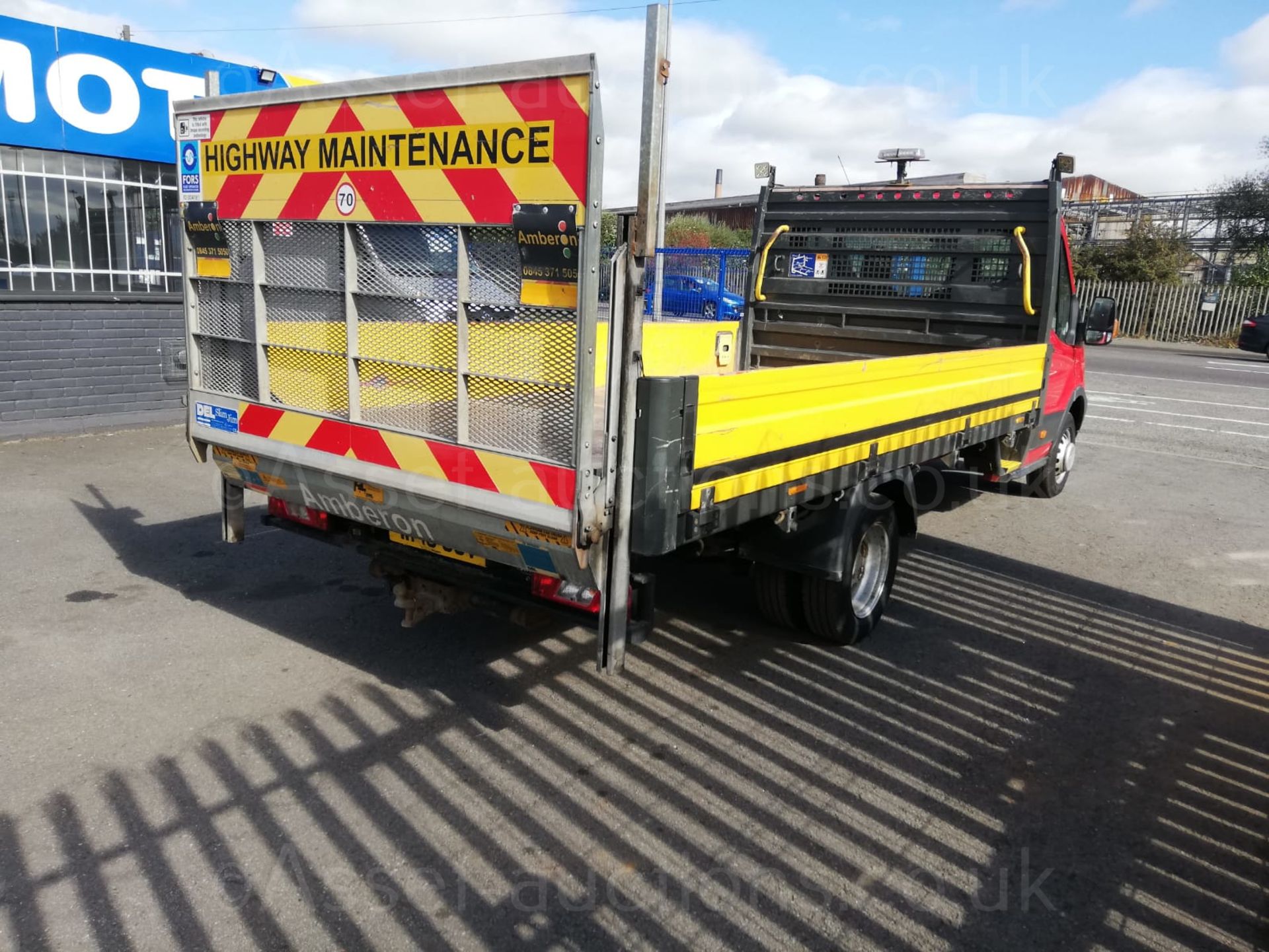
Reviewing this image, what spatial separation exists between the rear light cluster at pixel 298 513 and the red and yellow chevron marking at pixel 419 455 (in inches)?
15.5

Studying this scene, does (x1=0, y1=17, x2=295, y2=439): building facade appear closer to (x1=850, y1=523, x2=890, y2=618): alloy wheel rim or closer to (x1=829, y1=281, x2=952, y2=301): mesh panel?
(x1=829, y1=281, x2=952, y2=301): mesh panel

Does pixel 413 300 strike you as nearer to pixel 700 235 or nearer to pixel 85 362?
pixel 85 362

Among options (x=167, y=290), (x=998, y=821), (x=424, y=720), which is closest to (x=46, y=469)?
(x=167, y=290)

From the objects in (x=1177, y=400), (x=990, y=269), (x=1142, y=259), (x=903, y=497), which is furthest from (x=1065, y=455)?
(x=1142, y=259)

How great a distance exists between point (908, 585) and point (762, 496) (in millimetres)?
2735

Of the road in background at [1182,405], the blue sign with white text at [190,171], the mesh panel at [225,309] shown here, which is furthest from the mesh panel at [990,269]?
the road in background at [1182,405]

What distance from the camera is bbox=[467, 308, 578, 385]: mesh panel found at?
3.23 metres

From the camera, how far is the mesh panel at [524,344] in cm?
323

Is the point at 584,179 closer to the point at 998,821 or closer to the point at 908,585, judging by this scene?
the point at 998,821

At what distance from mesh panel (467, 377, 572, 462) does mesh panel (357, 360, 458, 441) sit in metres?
0.10

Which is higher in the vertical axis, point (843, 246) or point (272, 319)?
point (843, 246)

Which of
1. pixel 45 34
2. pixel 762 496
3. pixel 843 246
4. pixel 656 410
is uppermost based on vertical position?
pixel 45 34

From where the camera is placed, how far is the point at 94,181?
373 inches

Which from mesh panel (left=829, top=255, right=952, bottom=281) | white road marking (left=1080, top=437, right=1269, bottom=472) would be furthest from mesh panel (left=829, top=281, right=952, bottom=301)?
white road marking (left=1080, top=437, right=1269, bottom=472)
